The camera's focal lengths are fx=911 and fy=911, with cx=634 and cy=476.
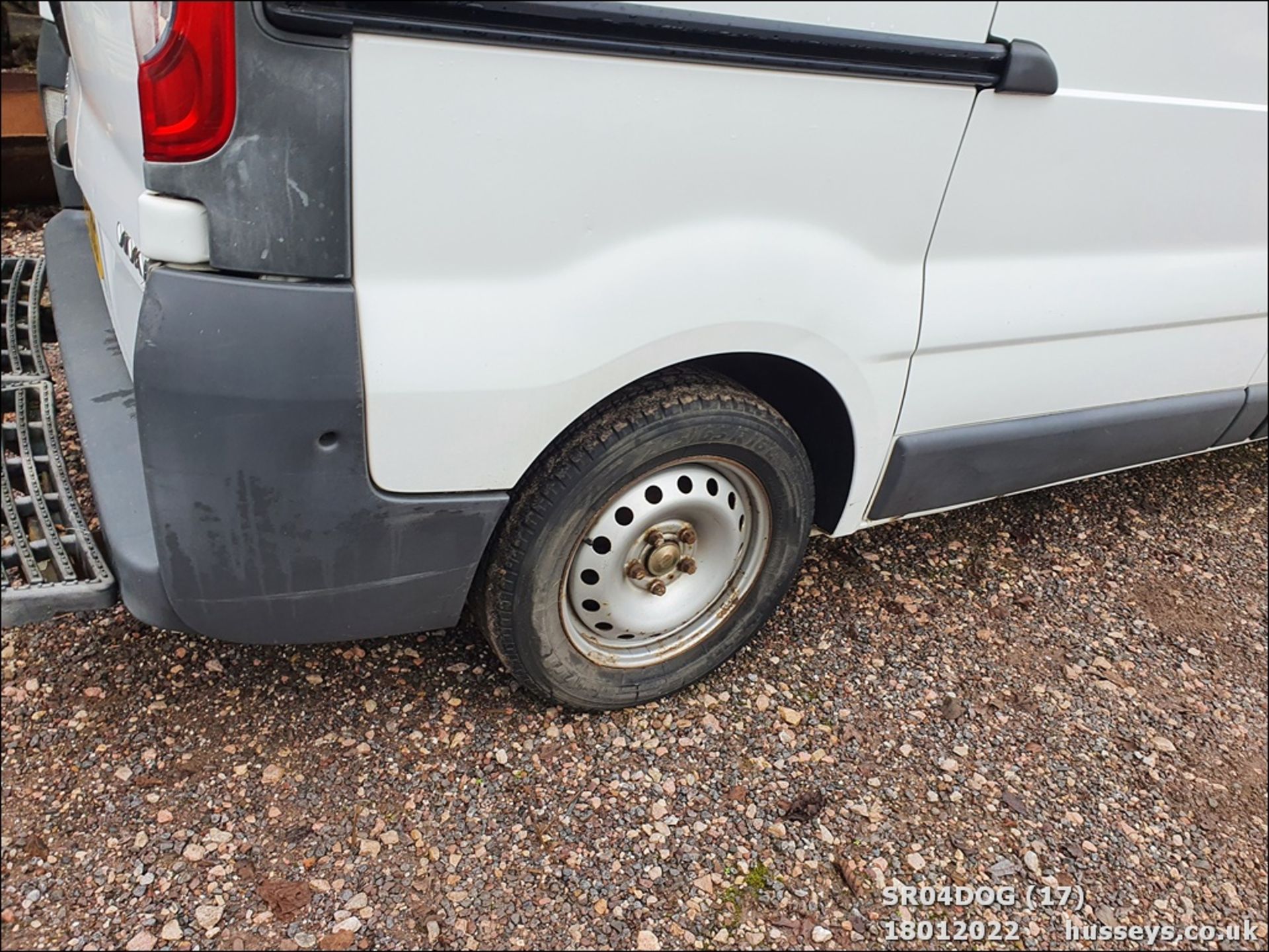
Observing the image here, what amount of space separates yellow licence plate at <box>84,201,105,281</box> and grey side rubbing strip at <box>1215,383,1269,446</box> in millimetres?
3397

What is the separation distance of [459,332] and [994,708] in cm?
183

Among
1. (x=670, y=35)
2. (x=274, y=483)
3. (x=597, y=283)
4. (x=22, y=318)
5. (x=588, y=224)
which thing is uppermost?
(x=670, y=35)

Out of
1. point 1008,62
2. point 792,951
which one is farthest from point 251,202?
point 792,951

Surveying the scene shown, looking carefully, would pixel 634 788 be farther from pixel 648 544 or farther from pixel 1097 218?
pixel 1097 218

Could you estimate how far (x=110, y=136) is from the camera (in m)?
1.76

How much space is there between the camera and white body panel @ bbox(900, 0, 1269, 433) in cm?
200

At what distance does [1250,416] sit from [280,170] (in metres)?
3.13

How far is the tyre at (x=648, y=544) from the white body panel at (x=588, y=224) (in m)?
0.13

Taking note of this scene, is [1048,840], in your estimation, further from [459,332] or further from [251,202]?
[251,202]

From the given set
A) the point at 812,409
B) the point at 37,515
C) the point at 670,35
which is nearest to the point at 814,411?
the point at 812,409

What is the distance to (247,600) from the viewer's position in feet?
5.53

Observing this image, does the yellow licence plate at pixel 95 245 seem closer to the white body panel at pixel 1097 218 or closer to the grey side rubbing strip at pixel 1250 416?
the white body panel at pixel 1097 218

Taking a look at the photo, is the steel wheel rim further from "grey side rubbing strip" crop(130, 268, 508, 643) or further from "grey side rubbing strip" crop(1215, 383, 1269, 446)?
"grey side rubbing strip" crop(1215, 383, 1269, 446)

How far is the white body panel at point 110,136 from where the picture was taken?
152 centimetres
